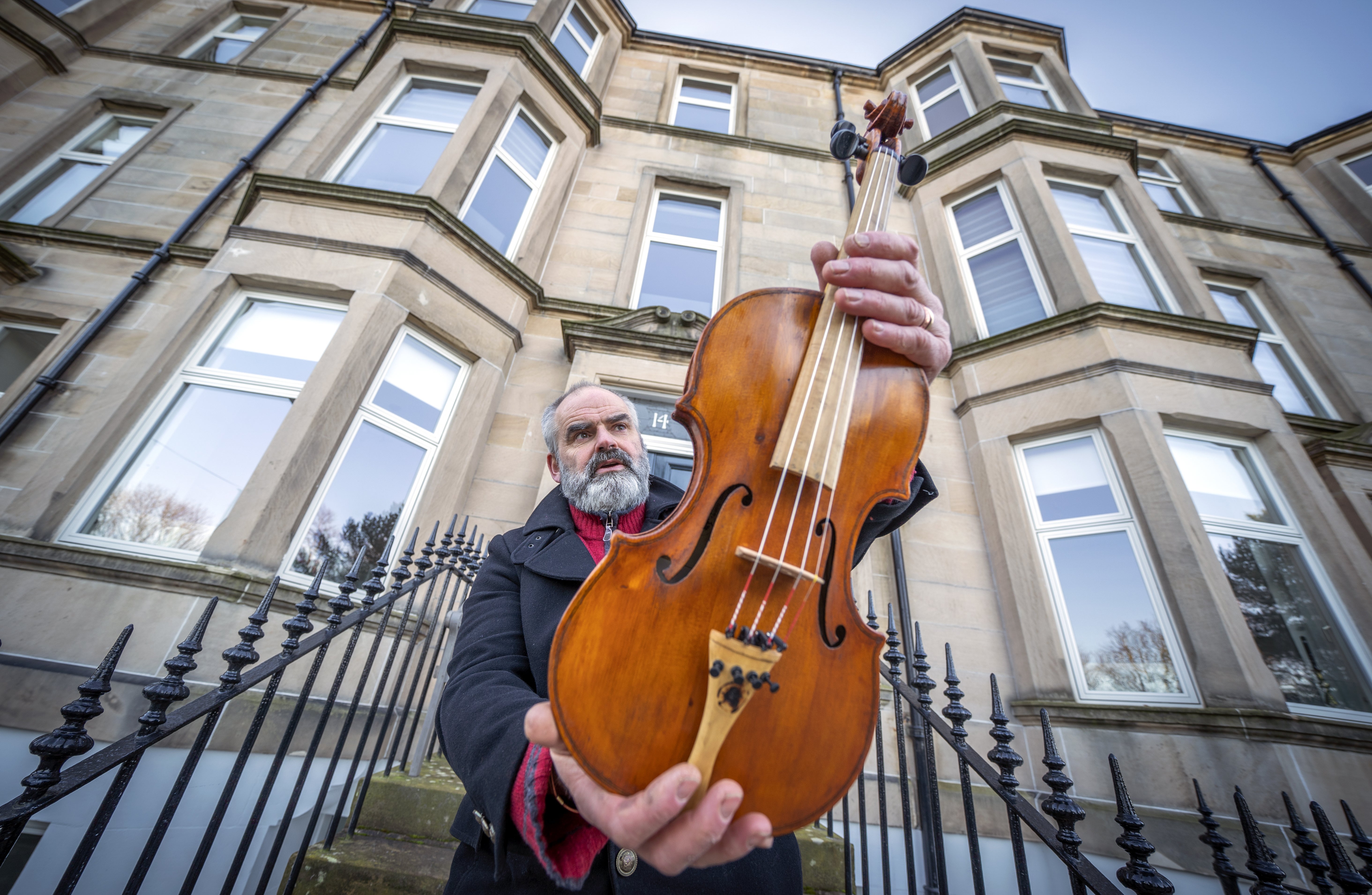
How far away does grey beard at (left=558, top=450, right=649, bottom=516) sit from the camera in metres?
1.82

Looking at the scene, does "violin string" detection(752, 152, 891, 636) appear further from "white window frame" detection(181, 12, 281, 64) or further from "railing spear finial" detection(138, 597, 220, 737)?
"white window frame" detection(181, 12, 281, 64)

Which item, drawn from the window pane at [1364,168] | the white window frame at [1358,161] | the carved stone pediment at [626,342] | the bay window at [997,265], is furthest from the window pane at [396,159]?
the window pane at [1364,168]

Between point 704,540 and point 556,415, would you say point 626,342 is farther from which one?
point 704,540

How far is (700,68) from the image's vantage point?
881cm

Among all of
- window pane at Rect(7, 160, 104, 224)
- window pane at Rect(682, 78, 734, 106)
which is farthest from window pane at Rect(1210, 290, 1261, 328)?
window pane at Rect(7, 160, 104, 224)

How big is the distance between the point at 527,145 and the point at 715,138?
8.94ft

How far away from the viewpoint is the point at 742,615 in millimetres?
887

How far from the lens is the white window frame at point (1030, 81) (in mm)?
7840

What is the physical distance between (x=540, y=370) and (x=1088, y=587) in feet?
16.7

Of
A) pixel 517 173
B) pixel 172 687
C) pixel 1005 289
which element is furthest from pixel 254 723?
pixel 1005 289

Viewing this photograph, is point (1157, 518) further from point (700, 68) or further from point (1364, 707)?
point (700, 68)

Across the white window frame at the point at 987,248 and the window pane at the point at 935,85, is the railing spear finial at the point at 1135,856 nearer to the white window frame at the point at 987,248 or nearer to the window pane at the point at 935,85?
the white window frame at the point at 987,248

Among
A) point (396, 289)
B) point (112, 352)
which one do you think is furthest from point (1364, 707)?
point (112, 352)

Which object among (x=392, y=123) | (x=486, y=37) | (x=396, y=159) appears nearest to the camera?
(x=396, y=159)
